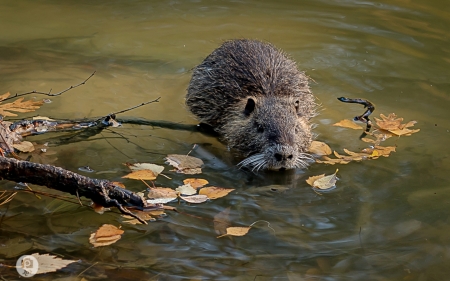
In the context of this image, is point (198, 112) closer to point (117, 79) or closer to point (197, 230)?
point (117, 79)

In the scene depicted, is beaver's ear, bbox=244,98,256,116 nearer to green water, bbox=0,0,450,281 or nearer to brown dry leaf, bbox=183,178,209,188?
green water, bbox=0,0,450,281

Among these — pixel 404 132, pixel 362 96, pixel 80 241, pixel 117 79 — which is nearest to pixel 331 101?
pixel 362 96

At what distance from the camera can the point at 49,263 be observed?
3.65m

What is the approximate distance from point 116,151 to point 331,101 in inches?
95.6

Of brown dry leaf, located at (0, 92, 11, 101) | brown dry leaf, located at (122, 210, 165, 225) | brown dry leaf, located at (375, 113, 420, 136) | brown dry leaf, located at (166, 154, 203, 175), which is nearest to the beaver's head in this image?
brown dry leaf, located at (166, 154, 203, 175)

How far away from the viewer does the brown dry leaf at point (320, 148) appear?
5402 mm

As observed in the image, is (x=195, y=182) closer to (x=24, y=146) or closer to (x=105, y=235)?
(x=105, y=235)

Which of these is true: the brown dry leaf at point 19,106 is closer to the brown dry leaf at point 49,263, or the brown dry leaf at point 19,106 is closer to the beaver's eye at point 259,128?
the beaver's eye at point 259,128

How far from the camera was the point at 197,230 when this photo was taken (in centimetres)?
411

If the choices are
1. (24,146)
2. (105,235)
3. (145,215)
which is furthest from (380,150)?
(24,146)

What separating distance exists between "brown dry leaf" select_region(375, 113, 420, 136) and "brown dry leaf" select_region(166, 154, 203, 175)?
1795 millimetres

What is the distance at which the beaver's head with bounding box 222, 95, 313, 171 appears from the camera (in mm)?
5070

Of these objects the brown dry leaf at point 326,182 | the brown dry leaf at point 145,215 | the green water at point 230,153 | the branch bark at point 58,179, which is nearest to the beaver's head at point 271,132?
the green water at point 230,153

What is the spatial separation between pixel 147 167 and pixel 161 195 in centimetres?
49
